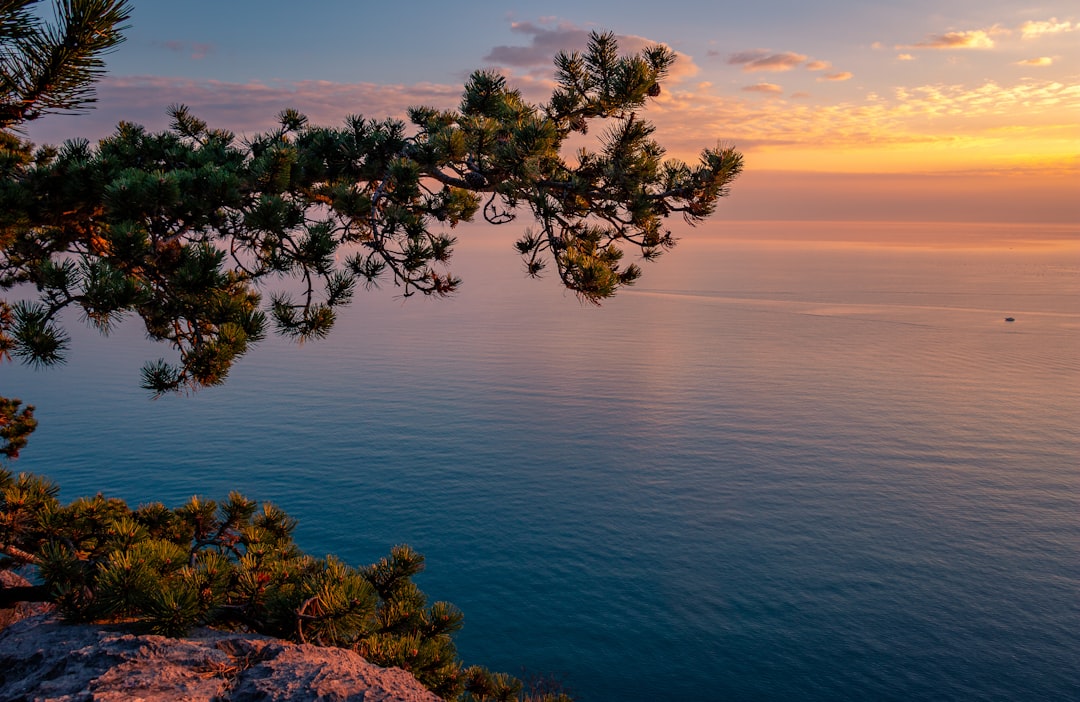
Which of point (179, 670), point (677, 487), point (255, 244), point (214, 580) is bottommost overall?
point (677, 487)

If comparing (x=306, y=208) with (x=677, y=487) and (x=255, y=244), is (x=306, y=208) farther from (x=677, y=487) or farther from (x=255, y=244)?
(x=677, y=487)

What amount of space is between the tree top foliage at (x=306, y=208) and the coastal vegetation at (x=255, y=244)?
1.3 inches

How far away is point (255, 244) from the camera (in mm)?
9789

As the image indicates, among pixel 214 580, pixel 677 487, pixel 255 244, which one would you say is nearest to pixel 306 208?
pixel 255 244

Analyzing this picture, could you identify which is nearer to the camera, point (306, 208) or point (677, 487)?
point (306, 208)

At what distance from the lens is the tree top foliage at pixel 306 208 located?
7.67 metres

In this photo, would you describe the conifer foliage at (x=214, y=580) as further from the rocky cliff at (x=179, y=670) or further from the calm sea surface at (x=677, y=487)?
the calm sea surface at (x=677, y=487)

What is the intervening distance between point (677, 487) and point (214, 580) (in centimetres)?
6191

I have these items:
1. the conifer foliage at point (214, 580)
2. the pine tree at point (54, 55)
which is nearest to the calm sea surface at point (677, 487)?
the conifer foliage at point (214, 580)

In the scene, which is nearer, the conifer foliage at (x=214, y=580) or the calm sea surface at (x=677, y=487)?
the conifer foliage at (x=214, y=580)

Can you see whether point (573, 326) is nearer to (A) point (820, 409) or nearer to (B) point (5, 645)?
(A) point (820, 409)

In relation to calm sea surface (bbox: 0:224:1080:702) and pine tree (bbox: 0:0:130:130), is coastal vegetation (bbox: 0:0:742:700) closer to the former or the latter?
pine tree (bbox: 0:0:130:130)

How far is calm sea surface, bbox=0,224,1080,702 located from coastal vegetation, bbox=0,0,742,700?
116 ft

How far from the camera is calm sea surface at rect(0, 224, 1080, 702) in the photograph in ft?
139
